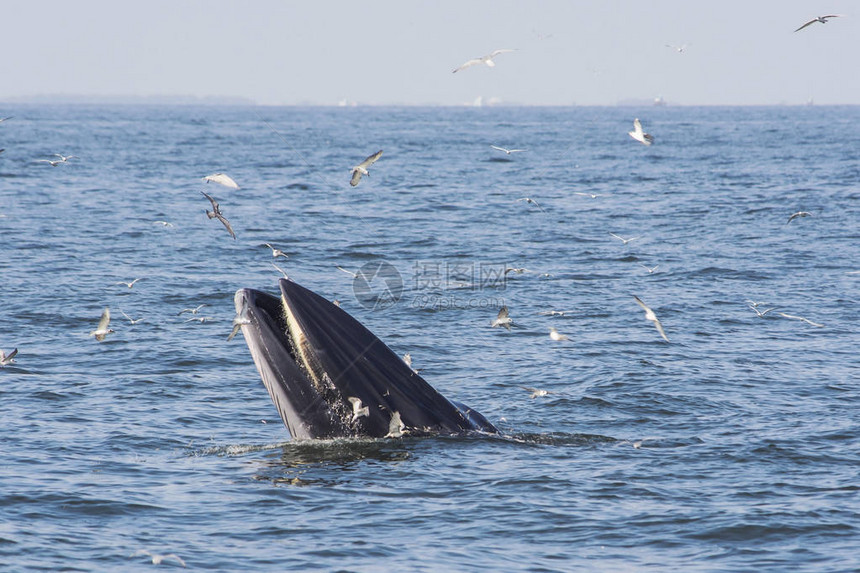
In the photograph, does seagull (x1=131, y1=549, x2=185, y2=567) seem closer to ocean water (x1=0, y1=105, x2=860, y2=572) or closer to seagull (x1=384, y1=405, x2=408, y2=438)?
ocean water (x1=0, y1=105, x2=860, y2=572)

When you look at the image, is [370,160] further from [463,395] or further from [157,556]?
[157,556]

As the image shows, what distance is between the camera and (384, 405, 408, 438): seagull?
496 inches

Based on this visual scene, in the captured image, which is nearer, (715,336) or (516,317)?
(715,336)

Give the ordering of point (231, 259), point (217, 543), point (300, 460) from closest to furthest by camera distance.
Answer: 1. point (217, 543)
2. point (300, 460)
3. point (231, 259)

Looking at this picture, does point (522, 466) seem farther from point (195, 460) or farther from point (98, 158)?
point (98, 158)

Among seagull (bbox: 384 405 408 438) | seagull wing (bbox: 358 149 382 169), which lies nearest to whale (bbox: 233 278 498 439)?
seagull (bbox: 384 405 408 438)

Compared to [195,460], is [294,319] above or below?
above

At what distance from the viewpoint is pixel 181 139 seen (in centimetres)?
11388

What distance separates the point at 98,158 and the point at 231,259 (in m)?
51.0

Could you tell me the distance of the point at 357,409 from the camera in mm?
12117

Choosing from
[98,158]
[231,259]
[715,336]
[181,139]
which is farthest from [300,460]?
[181,139]

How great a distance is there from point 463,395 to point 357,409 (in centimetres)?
702

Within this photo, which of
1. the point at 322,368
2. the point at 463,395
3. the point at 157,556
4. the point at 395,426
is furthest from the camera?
the point at 463,395

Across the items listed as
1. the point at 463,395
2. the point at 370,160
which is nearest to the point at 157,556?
the point at 463,395
